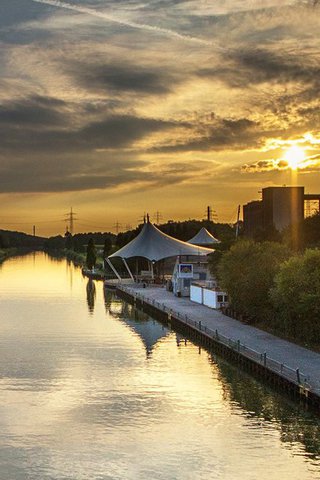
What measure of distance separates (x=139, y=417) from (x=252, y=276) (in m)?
19.2

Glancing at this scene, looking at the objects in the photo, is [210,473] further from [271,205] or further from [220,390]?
[271,205]

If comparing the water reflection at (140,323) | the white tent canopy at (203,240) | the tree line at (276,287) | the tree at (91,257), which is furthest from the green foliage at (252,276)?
the tree at (91,257)

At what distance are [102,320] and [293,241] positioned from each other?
74.8ft

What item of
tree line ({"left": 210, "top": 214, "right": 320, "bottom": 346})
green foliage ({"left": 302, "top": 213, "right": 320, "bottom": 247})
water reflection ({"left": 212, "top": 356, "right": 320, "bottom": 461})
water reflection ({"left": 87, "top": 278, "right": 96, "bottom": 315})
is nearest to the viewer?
water reflection ({"left": 212, "top": 356, "right": 320, "bottom": 461})

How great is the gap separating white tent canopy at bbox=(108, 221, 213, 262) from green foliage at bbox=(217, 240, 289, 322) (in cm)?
3020

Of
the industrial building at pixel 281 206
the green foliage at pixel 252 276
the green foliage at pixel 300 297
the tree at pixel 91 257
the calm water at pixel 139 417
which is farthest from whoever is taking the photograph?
the industrial building at pixel 281 206

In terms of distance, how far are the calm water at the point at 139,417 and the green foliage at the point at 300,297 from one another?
4.00 metres

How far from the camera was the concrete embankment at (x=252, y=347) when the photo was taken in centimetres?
2738

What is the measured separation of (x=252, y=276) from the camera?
43250 mm

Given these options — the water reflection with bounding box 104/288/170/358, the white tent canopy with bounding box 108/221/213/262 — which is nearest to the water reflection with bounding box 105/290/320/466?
the water reflection with bounding box 104/288/170/358

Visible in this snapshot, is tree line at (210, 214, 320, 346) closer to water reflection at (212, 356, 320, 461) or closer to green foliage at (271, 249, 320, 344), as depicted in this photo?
green foliage at (271, 249, 320, 344)

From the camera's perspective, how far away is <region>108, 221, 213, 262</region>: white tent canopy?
79.5 m

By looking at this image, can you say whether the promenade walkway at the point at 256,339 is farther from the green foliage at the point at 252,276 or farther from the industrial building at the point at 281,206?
the industrial building at the point at 281,206

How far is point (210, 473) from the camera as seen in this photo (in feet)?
66.0
